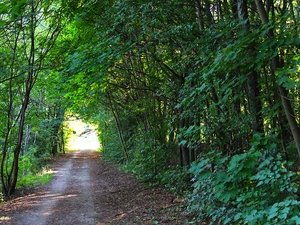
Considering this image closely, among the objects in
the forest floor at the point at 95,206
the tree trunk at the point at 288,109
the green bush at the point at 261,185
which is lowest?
the forest floor at the point at 95,206

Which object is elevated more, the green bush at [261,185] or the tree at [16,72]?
the tree at [16,72]

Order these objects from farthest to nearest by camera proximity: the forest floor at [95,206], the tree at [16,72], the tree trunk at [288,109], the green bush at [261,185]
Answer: the tree at [16,72], the forest floor at [95,206], the tree trunk at [288,109], the green bush at [261,185]

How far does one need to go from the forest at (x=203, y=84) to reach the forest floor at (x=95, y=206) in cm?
58

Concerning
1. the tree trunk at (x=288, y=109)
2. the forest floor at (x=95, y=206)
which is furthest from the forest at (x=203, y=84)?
the forest floor at (x=95, y=206)

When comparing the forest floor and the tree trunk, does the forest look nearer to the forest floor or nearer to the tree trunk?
the tree trunk

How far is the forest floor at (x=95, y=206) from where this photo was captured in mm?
7051

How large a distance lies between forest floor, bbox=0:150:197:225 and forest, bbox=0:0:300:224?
0.58 meters

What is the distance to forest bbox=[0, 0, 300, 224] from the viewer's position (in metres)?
3.84

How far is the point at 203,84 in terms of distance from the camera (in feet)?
14.9

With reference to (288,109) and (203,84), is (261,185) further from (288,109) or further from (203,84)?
(203,84)

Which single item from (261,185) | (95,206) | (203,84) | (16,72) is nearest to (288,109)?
(261,185)

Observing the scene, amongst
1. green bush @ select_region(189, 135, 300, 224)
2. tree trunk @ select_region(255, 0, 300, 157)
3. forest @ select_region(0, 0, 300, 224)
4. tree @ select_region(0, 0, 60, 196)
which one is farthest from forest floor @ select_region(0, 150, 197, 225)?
tree trunk @ select_region(255, 0, 300, 157)

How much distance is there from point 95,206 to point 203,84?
5537mm

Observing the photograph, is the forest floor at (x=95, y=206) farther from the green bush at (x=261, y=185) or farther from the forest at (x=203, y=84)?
the green bush at (x=261, y=185)
